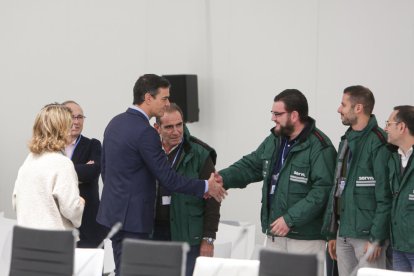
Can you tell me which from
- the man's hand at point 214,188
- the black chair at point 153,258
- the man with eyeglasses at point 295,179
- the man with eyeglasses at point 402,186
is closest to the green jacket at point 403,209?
the man with eyeglasses at point 402,186

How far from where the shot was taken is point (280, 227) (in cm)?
461

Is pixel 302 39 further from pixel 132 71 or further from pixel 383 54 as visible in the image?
pixel 132 71

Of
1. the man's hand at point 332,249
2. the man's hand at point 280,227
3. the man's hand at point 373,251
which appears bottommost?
the man's hand at point 332,249

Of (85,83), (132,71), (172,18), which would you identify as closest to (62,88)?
(85,83)

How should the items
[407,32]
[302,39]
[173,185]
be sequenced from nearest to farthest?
[173,185]
[407,32]
[302,39]

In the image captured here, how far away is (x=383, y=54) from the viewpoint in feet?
21.3

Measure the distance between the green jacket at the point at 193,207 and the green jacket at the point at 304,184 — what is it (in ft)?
1.21

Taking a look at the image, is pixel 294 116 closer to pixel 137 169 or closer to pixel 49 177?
pixel 137 169

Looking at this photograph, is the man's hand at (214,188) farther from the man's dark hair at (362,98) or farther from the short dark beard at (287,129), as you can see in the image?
the man's dark hair at (362,98)

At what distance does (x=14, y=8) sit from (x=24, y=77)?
81 cm

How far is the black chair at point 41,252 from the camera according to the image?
12.2ft

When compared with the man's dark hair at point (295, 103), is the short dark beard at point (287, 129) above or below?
below

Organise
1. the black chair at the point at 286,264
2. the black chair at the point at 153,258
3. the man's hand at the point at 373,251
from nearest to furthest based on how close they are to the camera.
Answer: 1. the black chair at the point at 286,264
2. the black chair at the point at 153,258
3. the man's hand at the point at 373,251

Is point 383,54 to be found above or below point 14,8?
below
